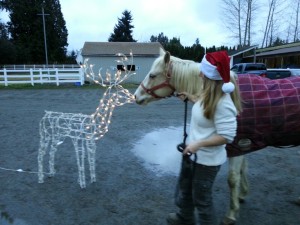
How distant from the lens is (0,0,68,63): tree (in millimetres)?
51594

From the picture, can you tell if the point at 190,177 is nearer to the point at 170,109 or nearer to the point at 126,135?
the point at 126,135

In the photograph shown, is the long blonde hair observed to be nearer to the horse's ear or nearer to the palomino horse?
the palomino horse

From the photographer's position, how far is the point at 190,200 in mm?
2781

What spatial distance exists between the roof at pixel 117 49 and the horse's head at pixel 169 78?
25053 mm

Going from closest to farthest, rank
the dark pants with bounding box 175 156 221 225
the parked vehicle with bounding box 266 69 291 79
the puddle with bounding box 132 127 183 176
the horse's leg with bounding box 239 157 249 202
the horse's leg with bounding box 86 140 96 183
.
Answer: the dark pants with bounding box 175 156 221 225, the horse's leg with bounding box 239 157 249 202, the horse's leg with bounding box 86 140 96 183, the puddle with bounding box 132 127 183 176, the parked vehicle with bounding box 266 69 291 79

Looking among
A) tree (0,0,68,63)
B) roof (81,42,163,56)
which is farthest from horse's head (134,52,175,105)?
tree (0,0,68,63)

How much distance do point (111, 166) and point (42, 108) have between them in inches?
261

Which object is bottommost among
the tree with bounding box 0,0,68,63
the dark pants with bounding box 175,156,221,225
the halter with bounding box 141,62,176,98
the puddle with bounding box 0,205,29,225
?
the puddle with bounding box 0,205,29,225

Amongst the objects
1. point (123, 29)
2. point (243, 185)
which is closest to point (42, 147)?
point (243, 185)

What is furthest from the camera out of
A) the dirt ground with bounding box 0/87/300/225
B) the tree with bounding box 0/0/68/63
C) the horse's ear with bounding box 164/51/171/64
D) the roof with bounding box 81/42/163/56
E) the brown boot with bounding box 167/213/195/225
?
the tree with bounding box 0/0/68/63

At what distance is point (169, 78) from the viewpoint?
308 centimetres

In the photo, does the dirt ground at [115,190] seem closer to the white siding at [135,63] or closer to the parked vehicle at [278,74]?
the parked vehicle at [278,74]

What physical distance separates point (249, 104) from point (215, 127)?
982 millimetres

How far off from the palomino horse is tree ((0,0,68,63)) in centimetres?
5171
